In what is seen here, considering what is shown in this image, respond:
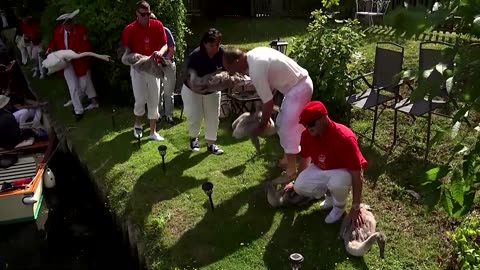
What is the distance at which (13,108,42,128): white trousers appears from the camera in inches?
352

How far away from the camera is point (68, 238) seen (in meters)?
6.95

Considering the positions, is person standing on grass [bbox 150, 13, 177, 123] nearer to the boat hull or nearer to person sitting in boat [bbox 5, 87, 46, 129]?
the boat hull

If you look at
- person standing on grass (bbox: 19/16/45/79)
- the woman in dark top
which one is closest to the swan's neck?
the woman in dark top

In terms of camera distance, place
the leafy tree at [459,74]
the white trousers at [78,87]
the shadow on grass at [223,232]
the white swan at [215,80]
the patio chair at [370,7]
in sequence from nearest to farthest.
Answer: the leafy tree at [459,74]
the shadow on grass at [223,232]
the white swan at [215,80]
the white trousers at [78,87]
the patio chair at [370,7]

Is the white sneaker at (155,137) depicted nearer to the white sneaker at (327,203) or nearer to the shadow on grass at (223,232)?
the shadow on grass at (223,232)

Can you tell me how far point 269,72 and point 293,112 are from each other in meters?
0.50

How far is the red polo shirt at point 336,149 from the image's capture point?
4.65m

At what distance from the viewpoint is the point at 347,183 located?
15.8ft

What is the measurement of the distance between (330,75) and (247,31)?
678cm

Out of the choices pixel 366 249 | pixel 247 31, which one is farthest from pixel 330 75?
pixel 247 31

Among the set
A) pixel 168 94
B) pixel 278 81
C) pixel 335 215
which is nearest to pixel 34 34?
pixel 168 94

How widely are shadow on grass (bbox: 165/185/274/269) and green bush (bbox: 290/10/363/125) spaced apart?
1944 millimetres

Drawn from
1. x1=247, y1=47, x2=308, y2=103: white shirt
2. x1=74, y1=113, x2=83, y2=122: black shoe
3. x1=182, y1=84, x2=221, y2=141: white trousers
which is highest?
x1=247, y1=47, x2=308, y2=103: white shirt

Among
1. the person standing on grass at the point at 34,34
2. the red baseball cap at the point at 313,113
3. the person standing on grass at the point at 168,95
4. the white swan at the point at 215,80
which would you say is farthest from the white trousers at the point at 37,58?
the red baseball cap at the point at 313,113
